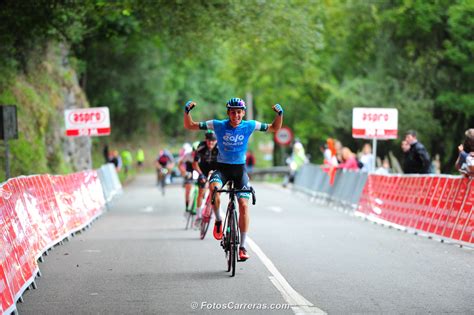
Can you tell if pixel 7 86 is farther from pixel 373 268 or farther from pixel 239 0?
pixel 373 268

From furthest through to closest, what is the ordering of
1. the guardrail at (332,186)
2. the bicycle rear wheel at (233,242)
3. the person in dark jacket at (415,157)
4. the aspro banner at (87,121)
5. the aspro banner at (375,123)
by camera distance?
the aspro banner at (87,121) < the guardrail at (332,186) < the aspro banner at (375,123) < the person in dark jacket at (415,157) < the bicycle rear wheel at (233,242)

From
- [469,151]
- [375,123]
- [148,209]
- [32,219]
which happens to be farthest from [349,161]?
[32,219]

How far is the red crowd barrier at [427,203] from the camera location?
1511 cm

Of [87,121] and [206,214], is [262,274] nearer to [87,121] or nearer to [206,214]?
[206,214]

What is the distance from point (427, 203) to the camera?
17.3 m

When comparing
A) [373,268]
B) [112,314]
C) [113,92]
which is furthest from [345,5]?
[112,314]

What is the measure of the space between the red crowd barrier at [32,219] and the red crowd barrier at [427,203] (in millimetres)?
6490

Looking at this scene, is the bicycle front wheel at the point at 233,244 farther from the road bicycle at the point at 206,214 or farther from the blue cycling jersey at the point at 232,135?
the road bicycle at the point at 206,214

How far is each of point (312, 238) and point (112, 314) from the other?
26.1 feet

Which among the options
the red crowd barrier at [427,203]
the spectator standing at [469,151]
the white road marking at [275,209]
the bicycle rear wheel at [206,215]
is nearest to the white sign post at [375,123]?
the red crowd barrier at [427,203]

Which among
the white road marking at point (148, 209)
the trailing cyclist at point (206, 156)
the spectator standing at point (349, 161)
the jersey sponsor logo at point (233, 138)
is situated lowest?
the white road marking at point (148, 209)

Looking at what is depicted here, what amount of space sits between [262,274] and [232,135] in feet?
5.56

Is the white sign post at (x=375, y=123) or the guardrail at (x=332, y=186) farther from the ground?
the white sign post at (x=375, y=123)

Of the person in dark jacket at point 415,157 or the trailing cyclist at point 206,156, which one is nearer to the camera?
the trailing cyclist at point 206,156
